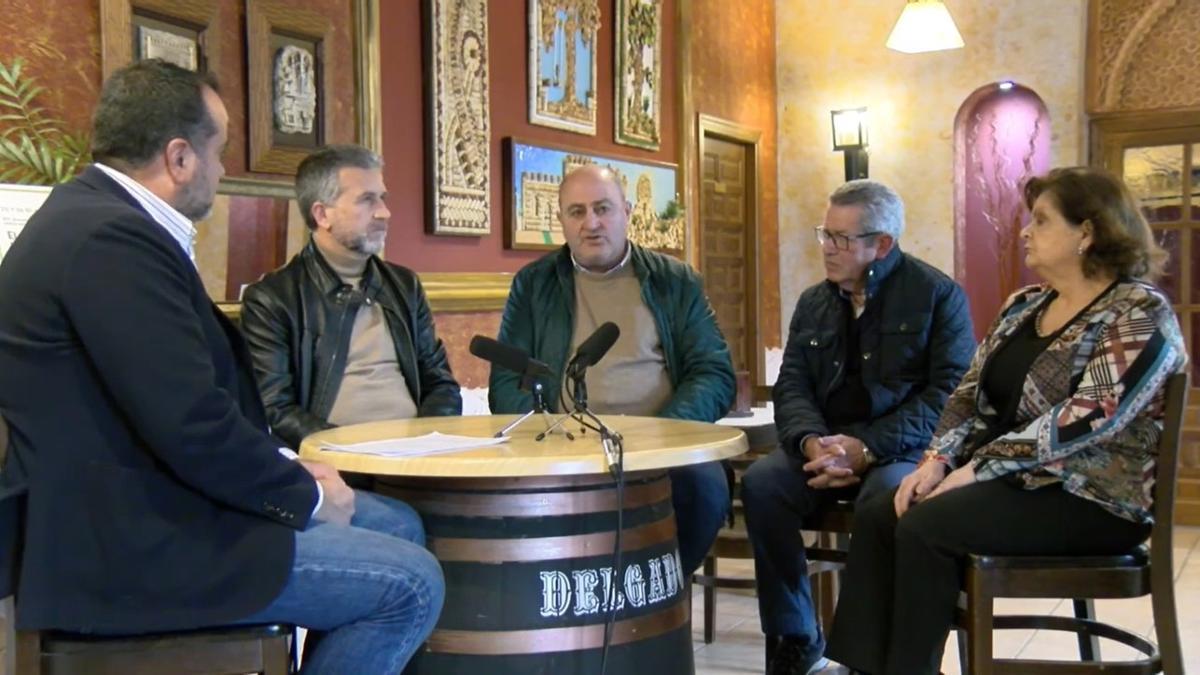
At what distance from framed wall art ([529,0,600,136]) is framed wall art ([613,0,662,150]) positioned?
21 cm

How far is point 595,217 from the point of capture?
299 centimetres

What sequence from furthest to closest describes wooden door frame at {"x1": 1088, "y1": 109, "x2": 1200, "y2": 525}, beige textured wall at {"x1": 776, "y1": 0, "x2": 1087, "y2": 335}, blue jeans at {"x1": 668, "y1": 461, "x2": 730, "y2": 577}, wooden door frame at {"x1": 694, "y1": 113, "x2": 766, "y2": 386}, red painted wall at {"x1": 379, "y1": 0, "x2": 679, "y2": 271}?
wooden door frame at {"x1": 694, "y1": 113, "x2": 766, "y2": 386}, beige textured wall at {"x1": 776, "y1": 0, "x2": 1087, "y2": 335}, wooden door frame at {"x1": 1088, "y1": 109, "x2": 1200, "y2": 525}, red painted wall at {"x1": 379, "y1": 0, "x2": 679, "y2": 271}, blue jeans at {"x1": 668, "y1": 461, "x2": 730, "y2": 577}

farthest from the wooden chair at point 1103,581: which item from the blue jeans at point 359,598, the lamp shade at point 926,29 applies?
the lamp shade at point 926,29

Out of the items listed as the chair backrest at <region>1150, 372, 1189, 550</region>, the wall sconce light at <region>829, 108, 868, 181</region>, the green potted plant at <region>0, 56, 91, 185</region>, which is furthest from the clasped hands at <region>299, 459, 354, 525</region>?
the wall sconce light at <region>829, 108, 868, 181</region>

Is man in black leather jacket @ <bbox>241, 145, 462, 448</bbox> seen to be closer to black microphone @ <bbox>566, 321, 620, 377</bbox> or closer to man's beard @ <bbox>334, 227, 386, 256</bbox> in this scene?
man's beard @ <bbox>334, 227, 386, 256</bbox>

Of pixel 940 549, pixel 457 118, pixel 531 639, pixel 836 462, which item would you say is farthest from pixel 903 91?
pixel 531 639

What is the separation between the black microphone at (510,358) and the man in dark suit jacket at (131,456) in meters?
0.43

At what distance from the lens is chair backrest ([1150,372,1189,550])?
7.37 ft

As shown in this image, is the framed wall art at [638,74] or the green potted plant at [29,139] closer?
the green potted plant at [29,139]

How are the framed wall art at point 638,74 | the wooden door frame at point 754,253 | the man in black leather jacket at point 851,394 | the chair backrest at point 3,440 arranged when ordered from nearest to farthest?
the chair backrest at point 3,440
the man in black leather jacket at point 851,394
the framed wall art at point 638,74
the wooden door frame at point 754,253

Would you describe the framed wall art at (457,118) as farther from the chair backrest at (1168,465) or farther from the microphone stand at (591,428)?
the chair backrest at (1168,465)

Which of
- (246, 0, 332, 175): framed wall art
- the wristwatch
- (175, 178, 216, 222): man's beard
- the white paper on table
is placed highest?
(246, 0, 332, 175): framed wall art

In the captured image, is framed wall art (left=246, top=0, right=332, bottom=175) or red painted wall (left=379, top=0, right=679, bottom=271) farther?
red painted wall (left=379, top=0, right=679, bottom=271)

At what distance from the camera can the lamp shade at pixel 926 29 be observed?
541cm
